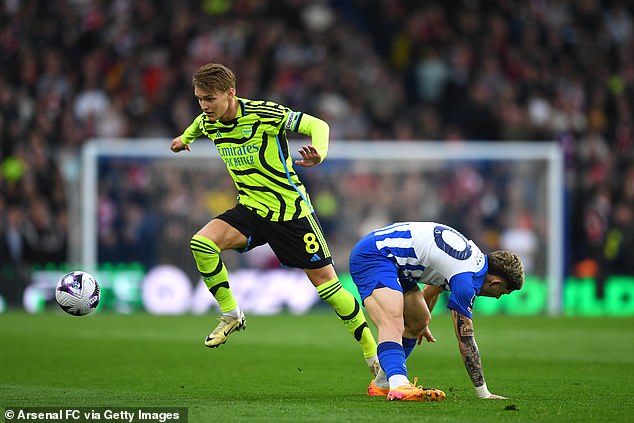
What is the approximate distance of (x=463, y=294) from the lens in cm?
830

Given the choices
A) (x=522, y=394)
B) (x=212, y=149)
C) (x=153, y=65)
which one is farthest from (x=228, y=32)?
(x=522, y=394)

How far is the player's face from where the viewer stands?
9484 mm

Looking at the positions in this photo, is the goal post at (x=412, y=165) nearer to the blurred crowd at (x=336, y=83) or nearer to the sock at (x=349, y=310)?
the blurred crowd at (x=336, y=83)

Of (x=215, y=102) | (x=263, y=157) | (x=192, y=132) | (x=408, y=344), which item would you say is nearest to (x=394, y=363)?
(x=408, y=344)

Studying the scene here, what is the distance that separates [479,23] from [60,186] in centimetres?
945

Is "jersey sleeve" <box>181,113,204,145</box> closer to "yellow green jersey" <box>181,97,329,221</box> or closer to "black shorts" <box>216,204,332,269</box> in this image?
"yellow green jersey" <box>181,97,329,221</box>

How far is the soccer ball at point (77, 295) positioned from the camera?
1019 centimetres

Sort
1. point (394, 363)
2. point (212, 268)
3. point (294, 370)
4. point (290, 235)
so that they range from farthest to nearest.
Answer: point (294, 370) < point (212, 268) < point (290, 235) < point (394, 363)

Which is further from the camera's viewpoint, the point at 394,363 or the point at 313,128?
the point at 313,128

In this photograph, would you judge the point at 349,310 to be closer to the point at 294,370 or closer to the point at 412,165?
the point at 294,370

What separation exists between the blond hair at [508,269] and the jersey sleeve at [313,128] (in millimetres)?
1504

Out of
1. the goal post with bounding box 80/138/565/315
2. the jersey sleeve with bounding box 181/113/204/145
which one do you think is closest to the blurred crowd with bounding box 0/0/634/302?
the goal post with bounding box 80/138/565/315

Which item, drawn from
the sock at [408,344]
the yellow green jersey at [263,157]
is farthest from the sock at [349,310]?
the yellow green jersey at [263,157]

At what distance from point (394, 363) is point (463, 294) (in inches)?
27.0
